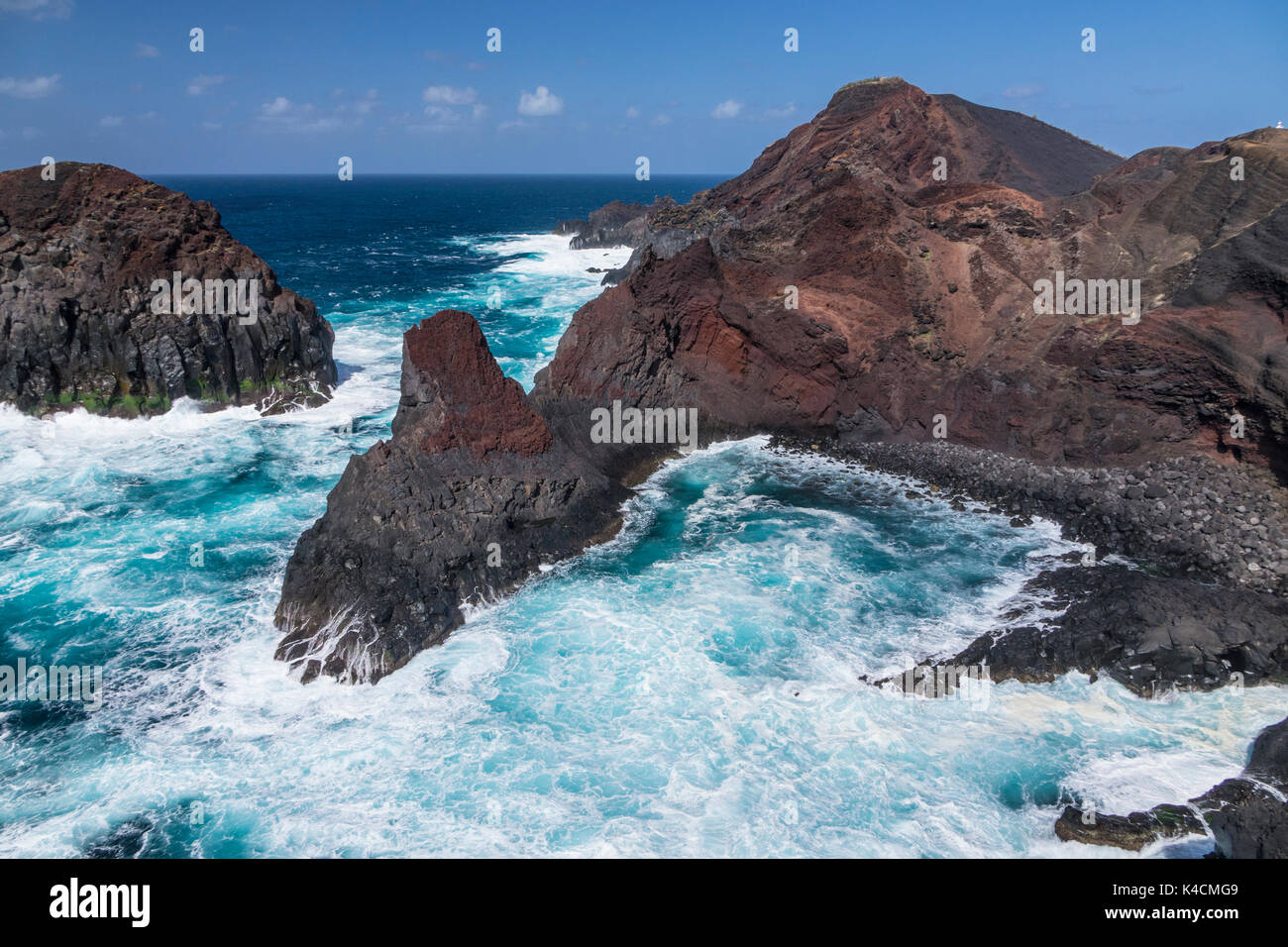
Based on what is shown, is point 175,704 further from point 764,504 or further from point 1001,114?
point 1001,114

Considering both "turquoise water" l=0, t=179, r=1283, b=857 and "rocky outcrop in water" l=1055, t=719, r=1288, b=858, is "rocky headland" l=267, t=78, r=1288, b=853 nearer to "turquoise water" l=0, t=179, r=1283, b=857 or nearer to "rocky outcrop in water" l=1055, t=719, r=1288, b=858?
"rocky outcrop in water" l=1055, t=719, r=1288, b=858

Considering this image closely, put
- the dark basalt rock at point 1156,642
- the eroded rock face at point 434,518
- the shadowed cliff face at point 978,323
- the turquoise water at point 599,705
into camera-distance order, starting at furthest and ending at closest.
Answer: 1. the shadowed cliff face at point 978,323
2. the eroded rock face at point 434,518
3. the dark basalt rock at point 1156,642
4. the turquoise water at point 599,705

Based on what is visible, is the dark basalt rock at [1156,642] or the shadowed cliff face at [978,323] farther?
the shadowed cliff face at [978,323]

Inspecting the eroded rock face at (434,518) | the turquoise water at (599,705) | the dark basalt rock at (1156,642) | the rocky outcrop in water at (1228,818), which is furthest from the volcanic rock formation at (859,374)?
the rocky outcrop in water at (1228,818)

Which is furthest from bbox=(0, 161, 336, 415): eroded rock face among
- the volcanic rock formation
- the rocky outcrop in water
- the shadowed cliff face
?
the rocky outcrop in water

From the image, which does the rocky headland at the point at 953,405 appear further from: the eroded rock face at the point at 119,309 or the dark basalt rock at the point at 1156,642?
the eroded rock face at the point at 119,309

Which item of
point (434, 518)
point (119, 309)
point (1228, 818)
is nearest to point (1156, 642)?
point (1228, 818)
